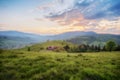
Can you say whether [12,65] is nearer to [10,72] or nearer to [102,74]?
[10,72]

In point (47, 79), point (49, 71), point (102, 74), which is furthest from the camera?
point (102, 74)

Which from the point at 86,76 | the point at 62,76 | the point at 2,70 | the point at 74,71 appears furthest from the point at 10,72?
the point at 86,76

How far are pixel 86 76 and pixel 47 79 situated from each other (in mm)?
3553

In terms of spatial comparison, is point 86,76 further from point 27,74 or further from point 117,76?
point 27,74

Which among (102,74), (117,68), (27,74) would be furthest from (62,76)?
(117,68)

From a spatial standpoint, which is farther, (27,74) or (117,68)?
(117,68)

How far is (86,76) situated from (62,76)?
221cm

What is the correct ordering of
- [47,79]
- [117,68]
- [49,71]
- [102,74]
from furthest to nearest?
[117,68]
[102,74]
[49,71]
[47,79]

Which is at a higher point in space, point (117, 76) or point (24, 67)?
point (24, 67)

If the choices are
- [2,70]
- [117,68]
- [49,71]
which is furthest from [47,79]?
[117,68]

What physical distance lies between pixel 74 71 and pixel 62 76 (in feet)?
5.49

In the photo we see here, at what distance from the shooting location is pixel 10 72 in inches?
470

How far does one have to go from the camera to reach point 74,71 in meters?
13.1

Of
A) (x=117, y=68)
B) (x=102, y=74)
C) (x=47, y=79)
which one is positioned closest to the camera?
(x=47, y=79)
